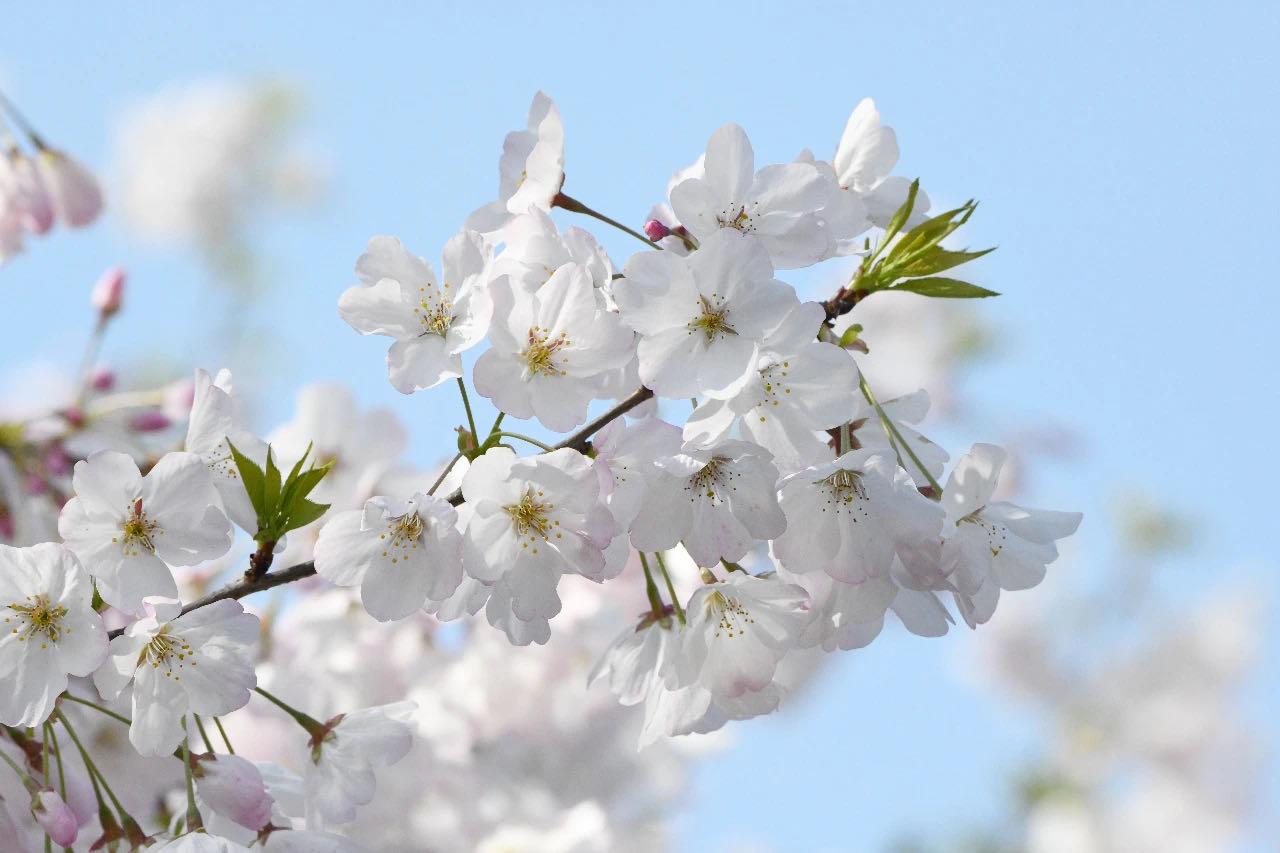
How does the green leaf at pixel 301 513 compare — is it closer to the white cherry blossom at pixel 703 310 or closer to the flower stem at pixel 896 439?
the white cherry blossom at pixel 703 310

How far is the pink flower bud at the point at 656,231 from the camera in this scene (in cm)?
87

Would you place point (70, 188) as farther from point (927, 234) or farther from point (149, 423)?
point (927, 234)

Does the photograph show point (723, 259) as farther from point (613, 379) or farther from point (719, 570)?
point (719, 570)

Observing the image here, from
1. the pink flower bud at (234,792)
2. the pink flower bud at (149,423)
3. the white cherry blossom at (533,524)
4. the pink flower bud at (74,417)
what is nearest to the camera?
the white cherry blossom at (533,524)

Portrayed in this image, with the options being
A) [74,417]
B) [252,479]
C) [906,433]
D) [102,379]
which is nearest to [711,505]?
[906,433]

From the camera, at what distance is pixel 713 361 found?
779mm

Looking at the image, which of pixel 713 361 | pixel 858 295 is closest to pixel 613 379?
pixel 713 361

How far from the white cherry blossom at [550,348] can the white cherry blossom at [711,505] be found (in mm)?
74

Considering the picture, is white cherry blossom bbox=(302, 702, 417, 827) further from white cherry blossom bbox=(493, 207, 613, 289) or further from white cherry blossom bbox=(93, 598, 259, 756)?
white cherry blossom bbox=(493, 207, 613, 289)

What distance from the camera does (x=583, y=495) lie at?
777 mm

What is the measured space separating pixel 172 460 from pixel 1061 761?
13.2 ft

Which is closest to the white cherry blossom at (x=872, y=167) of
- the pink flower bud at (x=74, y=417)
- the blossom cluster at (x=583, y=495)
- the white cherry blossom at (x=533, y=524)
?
the blossom cluster at (x=583, y=495)

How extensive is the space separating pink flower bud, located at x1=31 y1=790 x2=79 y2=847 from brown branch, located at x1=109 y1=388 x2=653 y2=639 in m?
0.12

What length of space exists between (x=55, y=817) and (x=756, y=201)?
629mm
